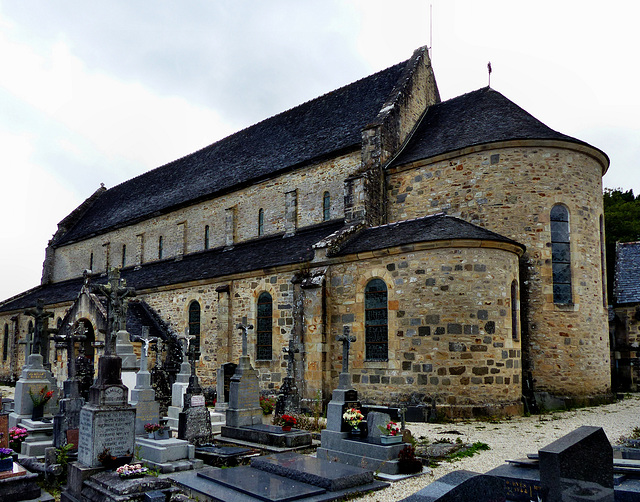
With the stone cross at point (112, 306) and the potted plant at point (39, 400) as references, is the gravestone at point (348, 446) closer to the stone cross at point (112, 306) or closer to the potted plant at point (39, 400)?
the stone cross at point (112, 306)

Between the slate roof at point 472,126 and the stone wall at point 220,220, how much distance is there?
285 centimetres

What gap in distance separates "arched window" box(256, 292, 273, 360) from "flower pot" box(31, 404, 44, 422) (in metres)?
8.89

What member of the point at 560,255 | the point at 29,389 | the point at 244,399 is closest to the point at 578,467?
the point at 244,399

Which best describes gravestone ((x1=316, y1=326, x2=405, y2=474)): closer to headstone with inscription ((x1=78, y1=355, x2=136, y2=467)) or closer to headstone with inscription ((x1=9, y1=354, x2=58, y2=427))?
headstone with inscription ((x1=78, y1=355, x2=136, y2=467))

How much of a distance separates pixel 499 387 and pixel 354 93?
15.4 m

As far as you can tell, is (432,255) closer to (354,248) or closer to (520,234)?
(354,248)

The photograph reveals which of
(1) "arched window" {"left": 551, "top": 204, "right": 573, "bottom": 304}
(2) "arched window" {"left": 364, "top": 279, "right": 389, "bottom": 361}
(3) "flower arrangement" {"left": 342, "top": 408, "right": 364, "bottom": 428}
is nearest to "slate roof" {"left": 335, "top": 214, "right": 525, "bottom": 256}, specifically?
(2) "arched window" {"left": 364, "top": 279, "right": 389, "bottom": 361}

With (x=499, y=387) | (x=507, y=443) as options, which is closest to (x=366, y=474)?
(x=507, y=443)

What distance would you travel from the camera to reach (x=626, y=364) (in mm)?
24516

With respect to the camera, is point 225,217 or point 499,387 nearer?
point 499,387

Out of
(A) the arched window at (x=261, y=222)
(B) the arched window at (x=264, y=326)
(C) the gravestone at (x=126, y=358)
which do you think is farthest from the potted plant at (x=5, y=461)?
(A) the arched window at (x=261, y=222)

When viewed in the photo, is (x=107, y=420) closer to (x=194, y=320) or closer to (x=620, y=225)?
(x=194, y=320)

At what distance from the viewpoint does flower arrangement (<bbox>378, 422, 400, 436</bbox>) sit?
10156 millimetres

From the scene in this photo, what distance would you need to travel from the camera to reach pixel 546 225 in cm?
1822
